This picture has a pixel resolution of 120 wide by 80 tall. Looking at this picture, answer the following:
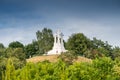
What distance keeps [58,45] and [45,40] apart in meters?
7.33

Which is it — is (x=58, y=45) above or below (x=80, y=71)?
above

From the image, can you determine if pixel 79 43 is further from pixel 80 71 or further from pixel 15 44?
pixel 80 71

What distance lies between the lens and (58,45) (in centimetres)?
12281

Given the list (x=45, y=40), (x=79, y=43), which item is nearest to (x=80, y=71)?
(x=79, y=43)

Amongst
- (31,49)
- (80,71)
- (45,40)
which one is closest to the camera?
(80,71)

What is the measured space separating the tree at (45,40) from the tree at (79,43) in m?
10.2

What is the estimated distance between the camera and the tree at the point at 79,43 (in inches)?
4609

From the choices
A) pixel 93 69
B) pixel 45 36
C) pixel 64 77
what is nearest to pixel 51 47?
pixel 45 36

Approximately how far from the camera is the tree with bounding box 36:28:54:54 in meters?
128

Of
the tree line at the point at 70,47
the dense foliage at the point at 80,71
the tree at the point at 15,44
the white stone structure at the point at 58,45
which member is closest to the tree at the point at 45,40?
the tree line at the point at 70,47

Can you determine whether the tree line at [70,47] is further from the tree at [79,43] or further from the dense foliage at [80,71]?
the dense foliage at [80,71]

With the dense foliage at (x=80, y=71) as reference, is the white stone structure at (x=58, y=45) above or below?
above

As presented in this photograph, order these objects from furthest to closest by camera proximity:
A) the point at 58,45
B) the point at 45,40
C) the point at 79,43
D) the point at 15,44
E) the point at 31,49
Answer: the point at 15,44 < the point at 31,49 < the point at 45,40 < the point at 58,45 < the point at 79,43

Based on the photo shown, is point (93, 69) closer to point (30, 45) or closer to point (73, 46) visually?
point (73, 46)
